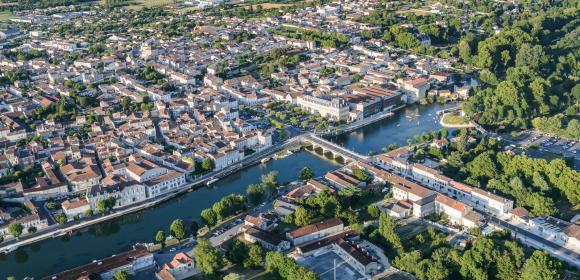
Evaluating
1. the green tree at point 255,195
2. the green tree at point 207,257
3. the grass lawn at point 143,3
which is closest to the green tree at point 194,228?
the green tree at point 207,257

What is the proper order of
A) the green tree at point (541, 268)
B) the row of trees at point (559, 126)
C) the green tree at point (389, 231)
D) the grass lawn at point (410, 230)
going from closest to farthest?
the green tree at point (541, 268)
the green tree at point (389, 231)
the grass lawn at point (410, 230)
the row of trees at point (559, 126)

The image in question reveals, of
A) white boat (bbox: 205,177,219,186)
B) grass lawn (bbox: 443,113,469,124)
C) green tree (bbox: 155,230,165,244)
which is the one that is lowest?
grass lawn (bbox: 443,113,469,124)

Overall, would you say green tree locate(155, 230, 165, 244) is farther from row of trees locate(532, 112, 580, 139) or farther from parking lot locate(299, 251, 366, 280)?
row of trees locate(532, 112, 580, 139)

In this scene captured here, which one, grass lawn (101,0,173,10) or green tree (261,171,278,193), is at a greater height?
grass lawn (101,0,173,10)

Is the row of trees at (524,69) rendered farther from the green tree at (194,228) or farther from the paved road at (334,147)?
the green tree at (194,228)

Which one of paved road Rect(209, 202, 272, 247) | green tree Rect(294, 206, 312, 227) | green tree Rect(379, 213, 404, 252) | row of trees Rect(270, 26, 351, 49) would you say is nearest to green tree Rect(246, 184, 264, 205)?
paved road Rect(209, 202, 272, 247)

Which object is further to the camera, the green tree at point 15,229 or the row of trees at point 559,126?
the row of trees at point 559,126

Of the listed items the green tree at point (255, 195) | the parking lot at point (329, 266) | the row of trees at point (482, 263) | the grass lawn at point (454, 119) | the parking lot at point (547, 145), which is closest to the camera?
the row of trees at point (482, 263)
